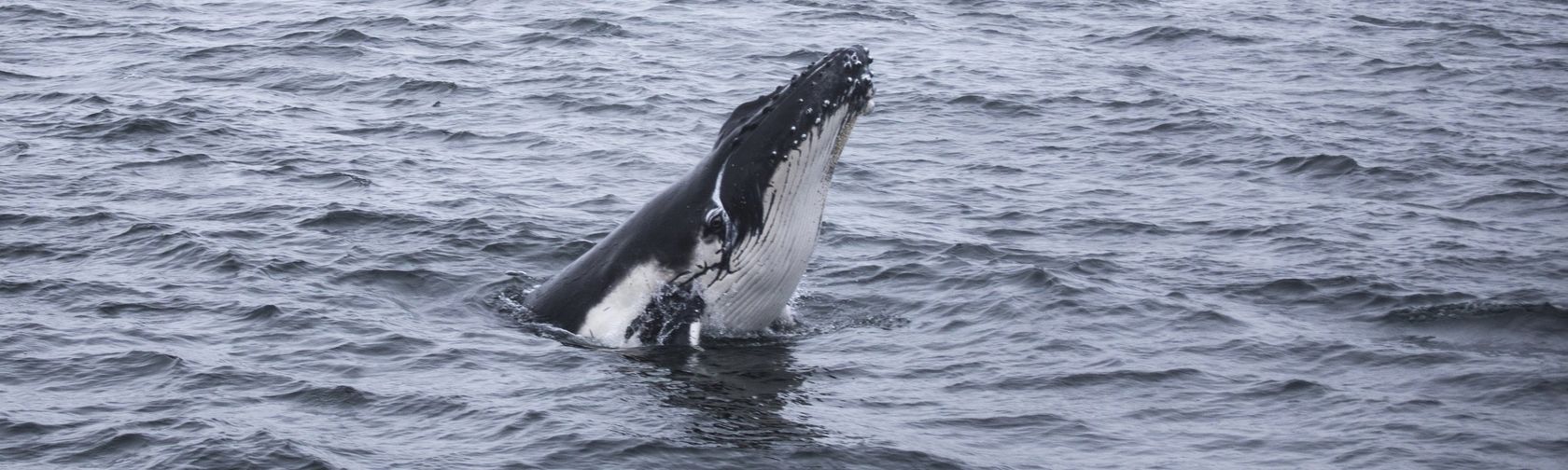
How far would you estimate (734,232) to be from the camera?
1379cm

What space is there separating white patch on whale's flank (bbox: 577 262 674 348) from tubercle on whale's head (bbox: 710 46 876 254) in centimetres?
68

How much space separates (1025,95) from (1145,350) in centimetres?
1340

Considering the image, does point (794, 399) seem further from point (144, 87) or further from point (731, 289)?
point (144, 87)

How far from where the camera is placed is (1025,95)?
2844 centimetres

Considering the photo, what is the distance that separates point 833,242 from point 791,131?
6.49 metres

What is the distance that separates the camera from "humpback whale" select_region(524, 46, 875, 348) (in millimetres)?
13516

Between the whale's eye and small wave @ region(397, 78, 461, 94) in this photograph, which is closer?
the whale's eye

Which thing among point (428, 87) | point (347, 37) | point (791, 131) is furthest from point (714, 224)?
point (347, 37)

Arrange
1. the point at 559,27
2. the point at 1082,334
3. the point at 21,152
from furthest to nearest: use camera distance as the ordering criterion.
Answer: the point at 559,27, the point at 21,152, the point at 1082,334

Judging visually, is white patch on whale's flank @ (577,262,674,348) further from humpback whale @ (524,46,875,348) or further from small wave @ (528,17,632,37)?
small wave @ (528,17,632,37)

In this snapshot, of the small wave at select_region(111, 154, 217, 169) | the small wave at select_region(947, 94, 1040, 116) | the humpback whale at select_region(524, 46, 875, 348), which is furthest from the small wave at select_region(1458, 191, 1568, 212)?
the small wave at select_region(111, 154, 217, 169)

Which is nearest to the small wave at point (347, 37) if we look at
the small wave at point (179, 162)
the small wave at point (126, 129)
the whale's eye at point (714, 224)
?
the small wave at point (126, 129)

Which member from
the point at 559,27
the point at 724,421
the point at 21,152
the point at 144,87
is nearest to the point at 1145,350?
the point at 724,421

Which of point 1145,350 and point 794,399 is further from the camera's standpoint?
point 1145,350
